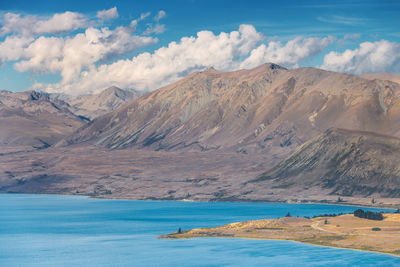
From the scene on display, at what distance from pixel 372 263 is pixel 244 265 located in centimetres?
3598

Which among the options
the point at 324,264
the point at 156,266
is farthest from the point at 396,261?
the point at 156,266

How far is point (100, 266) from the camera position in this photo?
198m

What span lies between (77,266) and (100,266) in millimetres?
6600

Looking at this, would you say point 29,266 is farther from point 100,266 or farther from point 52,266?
point 100,266

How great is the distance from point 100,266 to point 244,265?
41124 millimetres

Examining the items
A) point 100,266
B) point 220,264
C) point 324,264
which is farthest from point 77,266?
point 324,264

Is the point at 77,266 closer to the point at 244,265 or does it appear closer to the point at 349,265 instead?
the point at 244,265

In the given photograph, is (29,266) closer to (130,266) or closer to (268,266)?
(130,266)

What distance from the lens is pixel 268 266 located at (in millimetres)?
197375

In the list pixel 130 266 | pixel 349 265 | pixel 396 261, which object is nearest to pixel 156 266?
pixel 130 266

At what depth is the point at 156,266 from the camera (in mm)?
197125

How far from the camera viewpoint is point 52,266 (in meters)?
200

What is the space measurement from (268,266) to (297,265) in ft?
26.9

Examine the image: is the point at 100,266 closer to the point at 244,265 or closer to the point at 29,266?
the point at 29,266
